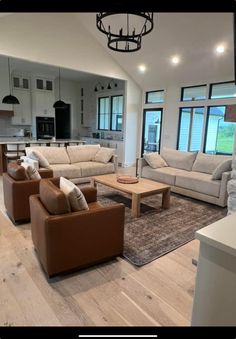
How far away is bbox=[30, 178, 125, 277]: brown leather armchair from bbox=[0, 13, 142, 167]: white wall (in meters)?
4.45

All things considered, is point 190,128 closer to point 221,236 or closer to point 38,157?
point 38,157

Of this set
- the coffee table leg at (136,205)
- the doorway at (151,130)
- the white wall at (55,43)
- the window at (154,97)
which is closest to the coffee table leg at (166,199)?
the coffee table leg at (136,205)

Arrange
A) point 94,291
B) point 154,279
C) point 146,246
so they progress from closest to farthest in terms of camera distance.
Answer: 1. point 94,291
2. point 154,279
3. point 146,246

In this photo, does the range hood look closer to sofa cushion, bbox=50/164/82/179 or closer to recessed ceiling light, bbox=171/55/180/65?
sofa cushion, bbox=50/164/82/179

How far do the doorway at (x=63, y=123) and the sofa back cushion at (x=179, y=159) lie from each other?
5.88m

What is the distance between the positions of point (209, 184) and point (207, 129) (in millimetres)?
2824

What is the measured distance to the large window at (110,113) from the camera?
29.0 ft

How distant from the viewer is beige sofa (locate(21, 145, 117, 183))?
4.86 m

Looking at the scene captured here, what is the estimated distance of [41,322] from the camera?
1.67 meters

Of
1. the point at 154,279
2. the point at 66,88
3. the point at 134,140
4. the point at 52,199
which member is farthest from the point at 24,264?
the point at 66,88

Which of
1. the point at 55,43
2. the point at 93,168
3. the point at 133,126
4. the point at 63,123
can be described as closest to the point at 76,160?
the point at 93,168

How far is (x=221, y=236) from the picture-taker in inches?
44.7

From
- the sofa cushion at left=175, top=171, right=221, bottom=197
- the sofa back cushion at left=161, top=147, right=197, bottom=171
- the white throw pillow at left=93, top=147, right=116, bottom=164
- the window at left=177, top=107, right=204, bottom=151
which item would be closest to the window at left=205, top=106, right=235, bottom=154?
the window at left=177, top=107, right=204, bottom=151

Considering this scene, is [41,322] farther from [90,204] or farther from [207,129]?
[207,129]
